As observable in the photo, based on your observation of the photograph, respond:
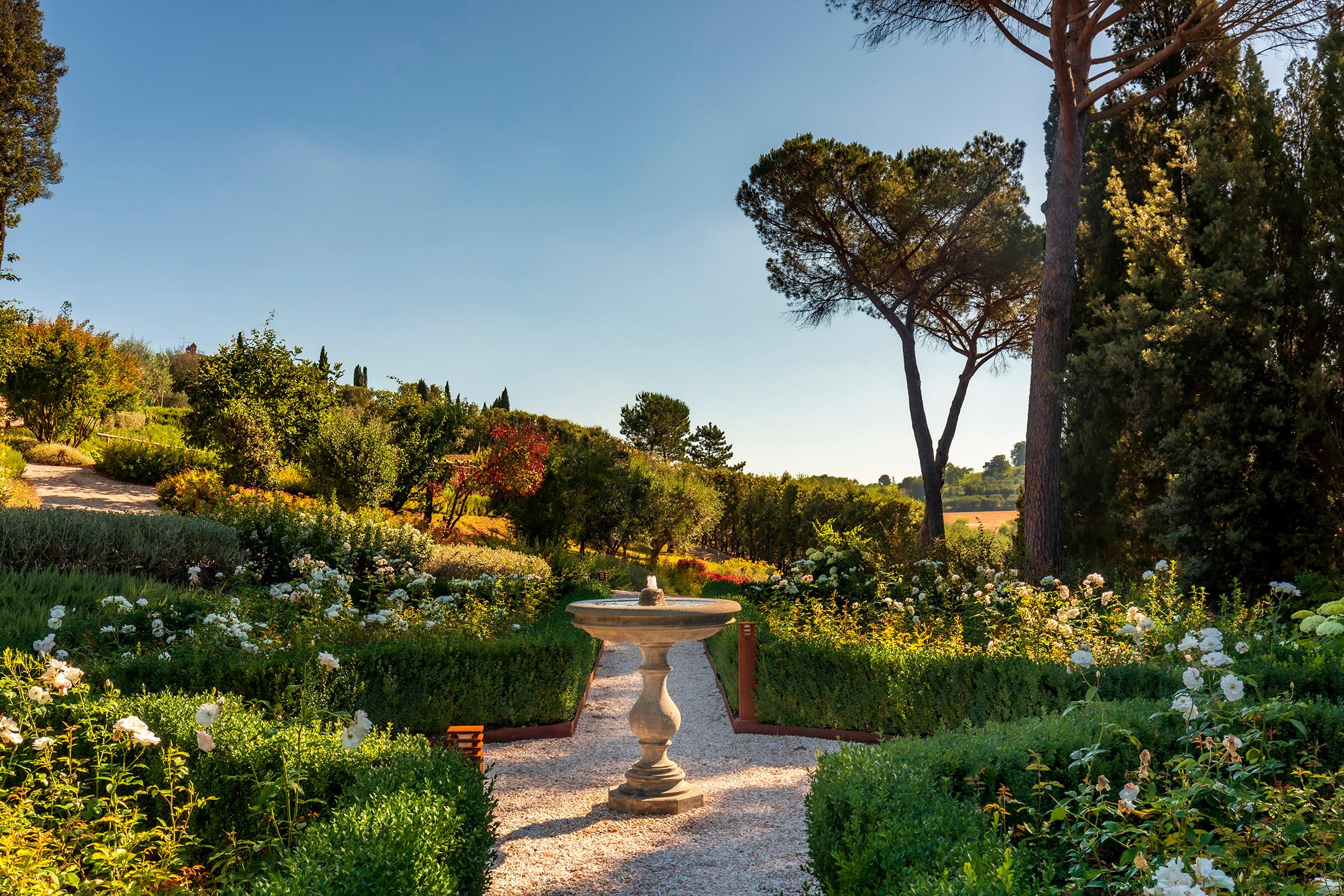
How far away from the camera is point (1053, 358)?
36.8 feet

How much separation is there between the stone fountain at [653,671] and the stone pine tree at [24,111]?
2263cm

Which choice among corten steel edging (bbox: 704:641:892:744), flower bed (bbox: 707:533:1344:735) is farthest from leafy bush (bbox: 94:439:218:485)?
corten steel edging (bbox: 704:641:892:744)

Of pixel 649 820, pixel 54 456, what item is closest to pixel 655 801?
pixel 649 820

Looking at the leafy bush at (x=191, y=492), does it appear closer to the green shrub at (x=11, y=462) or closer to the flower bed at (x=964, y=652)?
the green shrub at (x=11, y=462)

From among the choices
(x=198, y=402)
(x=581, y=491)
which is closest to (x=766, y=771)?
(x=581, y=491)

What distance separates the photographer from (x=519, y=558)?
1293cm

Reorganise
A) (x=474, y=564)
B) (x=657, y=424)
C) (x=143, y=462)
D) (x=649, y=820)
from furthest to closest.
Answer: (x=657, y=424), (x=143, y=462), (x=474, y=564), (x=649, y=820)

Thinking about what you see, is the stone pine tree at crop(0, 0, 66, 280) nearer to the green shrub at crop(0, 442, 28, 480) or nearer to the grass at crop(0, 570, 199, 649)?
the green shrub at crop(0, 442, 28, 480)

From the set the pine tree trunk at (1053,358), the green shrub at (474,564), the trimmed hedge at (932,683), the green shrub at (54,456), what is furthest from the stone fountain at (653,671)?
the green shrub at (54,456)

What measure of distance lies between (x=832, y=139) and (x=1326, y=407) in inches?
385

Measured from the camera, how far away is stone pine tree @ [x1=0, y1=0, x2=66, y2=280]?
773 inches

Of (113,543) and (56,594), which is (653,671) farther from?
(113,543)

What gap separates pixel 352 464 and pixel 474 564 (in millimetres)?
5327

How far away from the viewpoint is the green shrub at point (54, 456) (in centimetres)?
1902
